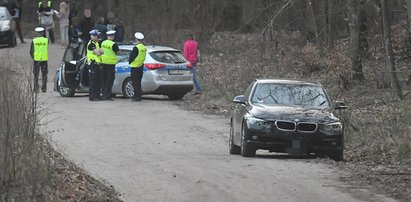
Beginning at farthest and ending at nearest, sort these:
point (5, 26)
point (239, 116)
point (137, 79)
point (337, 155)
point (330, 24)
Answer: point (5, 26) → point (330, 24) → point (137, 79) → point (239, 116) → point (337, 155)

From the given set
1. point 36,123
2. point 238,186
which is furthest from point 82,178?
point 238,186

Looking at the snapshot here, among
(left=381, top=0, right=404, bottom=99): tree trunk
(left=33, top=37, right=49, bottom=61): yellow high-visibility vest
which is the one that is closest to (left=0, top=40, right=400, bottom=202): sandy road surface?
(left=33, top=37, right=49, bottom=61): yellow high-visibility vest

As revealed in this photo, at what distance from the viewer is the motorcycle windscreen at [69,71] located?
29688mm

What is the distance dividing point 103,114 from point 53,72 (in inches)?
489

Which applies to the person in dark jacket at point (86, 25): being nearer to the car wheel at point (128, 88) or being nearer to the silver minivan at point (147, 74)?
the silver minivan at point (147, 74)

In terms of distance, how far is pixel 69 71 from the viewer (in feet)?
97.6

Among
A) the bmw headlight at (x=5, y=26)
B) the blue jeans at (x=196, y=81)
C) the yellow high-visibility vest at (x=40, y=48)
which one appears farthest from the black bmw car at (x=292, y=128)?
the bmw headlight at (x=5, y=26)

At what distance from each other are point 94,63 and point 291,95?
12.2 meters

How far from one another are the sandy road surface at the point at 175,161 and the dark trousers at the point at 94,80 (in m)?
1.38

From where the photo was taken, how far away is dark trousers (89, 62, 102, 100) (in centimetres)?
2869

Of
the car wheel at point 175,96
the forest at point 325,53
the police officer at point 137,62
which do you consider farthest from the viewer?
the car wheel at point 175,96

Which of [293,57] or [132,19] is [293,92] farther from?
[132,19]

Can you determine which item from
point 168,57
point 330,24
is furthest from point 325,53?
point 168,57

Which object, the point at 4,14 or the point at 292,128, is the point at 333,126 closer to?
the point at 292,128
